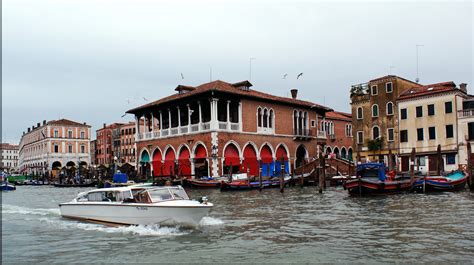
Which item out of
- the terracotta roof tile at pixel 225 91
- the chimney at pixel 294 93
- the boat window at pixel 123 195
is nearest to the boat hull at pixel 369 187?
the boat window at pixel 123 195

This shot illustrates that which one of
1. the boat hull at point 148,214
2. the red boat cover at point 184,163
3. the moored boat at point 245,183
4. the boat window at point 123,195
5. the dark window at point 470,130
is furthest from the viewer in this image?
the red boat cover at point 184,163

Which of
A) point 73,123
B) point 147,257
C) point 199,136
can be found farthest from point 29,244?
point 73,123

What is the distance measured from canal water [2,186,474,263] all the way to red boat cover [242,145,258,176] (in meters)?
19.9

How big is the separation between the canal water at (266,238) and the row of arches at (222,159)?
62.0 ft

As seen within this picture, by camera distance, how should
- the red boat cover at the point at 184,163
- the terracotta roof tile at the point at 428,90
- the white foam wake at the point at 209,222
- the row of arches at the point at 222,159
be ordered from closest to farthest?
the white foam wake at the point at 209,222 → the terracotta roof tile at the point at 428,90 → the row of arches at the point at 222,159 → the red boat cover at the point at 184,163

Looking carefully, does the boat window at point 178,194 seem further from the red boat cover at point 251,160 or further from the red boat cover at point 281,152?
the red boat cover at point 281,152

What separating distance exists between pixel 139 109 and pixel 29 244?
31.3 meters

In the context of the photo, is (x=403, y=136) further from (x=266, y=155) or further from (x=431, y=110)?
(x=266, y=155)

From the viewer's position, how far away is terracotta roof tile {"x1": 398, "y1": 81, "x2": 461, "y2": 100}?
112 ft

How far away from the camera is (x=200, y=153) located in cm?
3597

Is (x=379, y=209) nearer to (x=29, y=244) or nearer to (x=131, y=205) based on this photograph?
(x=131, y=205)

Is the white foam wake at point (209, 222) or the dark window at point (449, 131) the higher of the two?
the dark window at point (449, 131)

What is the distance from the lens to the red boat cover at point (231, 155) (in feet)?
116

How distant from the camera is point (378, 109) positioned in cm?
3759
